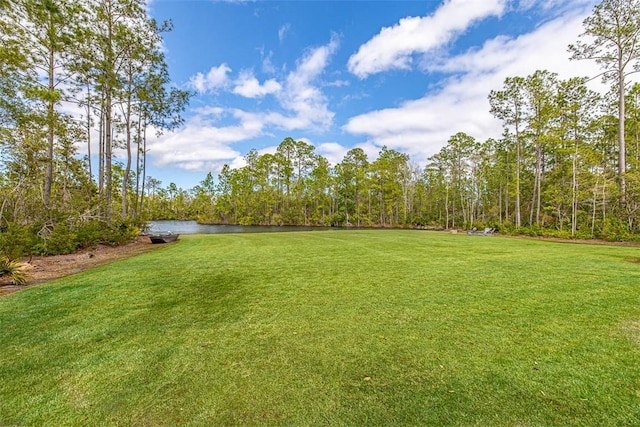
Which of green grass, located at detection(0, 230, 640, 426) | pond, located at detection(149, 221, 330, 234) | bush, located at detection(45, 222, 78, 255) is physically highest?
bush, located at detection(45, 222, 78, 255)

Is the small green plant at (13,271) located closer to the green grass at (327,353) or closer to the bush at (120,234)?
the green grass at (327,353)

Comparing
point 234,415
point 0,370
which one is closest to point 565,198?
point 234,415

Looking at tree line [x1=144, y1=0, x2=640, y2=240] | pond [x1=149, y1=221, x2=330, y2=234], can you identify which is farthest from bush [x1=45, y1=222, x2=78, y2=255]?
tree line [x1=144, y1=0, x2=640, y2=240]

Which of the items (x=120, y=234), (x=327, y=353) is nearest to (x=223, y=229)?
(x=120, y=234)

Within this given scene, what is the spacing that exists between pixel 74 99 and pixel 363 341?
1646 centimetres

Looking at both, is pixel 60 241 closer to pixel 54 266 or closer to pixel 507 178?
pixel 54 266

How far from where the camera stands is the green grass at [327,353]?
1.73 metres

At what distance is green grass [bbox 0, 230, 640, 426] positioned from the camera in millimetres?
1734

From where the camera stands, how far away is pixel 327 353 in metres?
2.43

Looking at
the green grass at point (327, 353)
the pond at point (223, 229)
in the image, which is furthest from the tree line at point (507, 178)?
the green grass at point (327, 353)

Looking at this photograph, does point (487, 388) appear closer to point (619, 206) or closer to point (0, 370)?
point (0, 370)

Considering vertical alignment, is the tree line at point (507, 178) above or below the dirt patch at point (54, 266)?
above

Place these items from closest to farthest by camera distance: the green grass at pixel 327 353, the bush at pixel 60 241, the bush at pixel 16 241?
the green grass at pixel 327 353
the bush at pixel 16 241
the bush at pixel 60 241

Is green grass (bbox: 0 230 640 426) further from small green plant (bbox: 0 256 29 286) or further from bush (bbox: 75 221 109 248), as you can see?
bush (bbox: 75 221 109 248)
